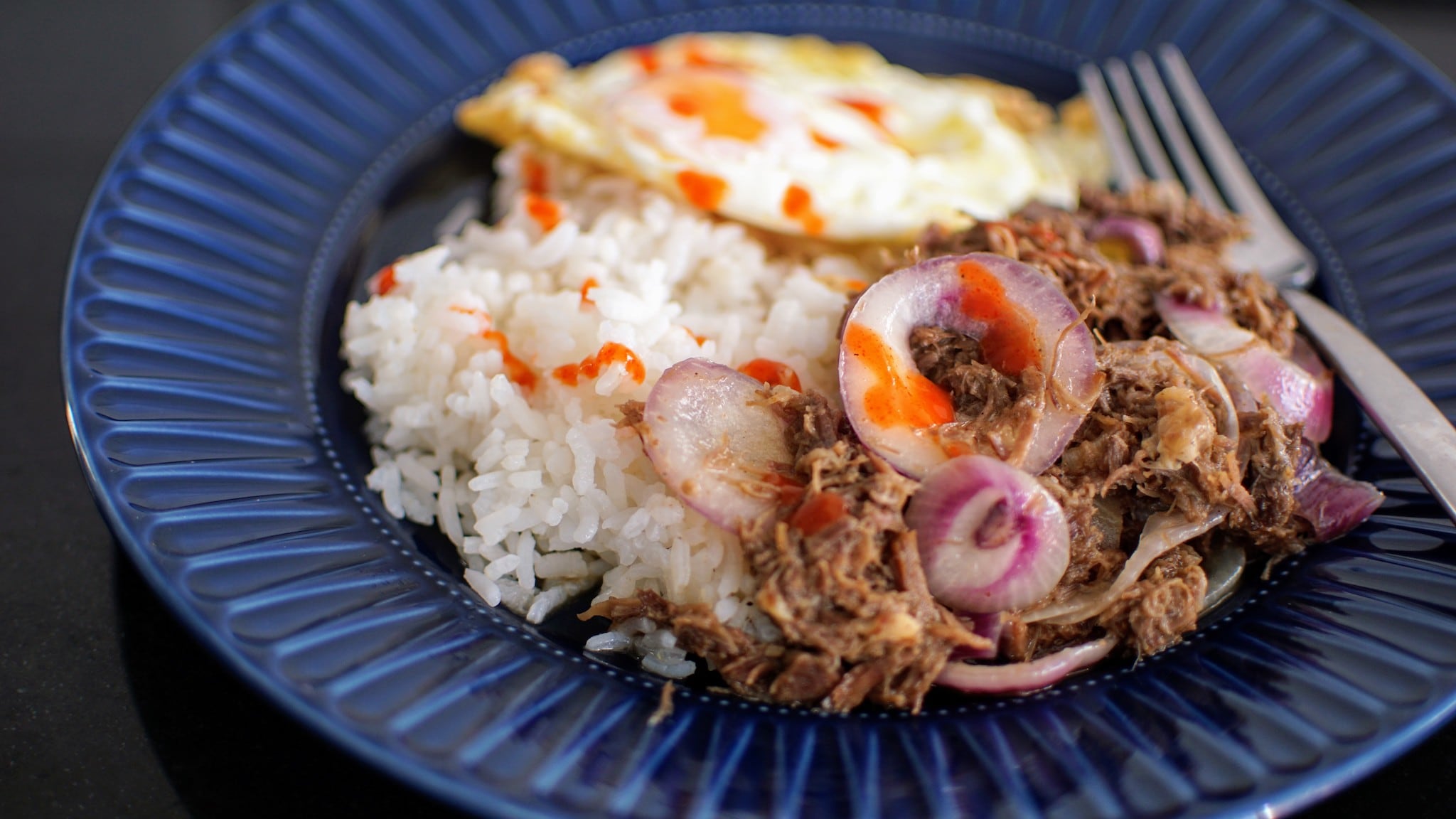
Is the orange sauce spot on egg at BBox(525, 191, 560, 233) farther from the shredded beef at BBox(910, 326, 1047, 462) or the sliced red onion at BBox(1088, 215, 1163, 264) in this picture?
the sliced red onion at BBox(1088, 215, 1163, 264)

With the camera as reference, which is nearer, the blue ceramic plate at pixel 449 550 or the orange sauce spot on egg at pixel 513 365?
the blue ceramic plate at pixel 449 550

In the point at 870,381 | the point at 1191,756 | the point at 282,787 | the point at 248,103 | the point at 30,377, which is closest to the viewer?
the point at 1191,756

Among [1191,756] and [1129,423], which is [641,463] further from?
[1191,756]

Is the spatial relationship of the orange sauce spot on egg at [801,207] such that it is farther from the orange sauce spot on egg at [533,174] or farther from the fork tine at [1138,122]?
the fork tine at [1138,122]

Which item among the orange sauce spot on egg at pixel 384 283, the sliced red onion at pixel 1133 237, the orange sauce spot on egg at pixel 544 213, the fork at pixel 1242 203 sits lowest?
the orange sauce spot on egg at pixel 384 283

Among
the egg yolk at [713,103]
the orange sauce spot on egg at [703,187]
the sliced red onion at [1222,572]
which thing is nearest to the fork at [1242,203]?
the sliced red onion at [1222,572]

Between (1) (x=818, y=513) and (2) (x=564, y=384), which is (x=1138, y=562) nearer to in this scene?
(1) (x=818, y=513)

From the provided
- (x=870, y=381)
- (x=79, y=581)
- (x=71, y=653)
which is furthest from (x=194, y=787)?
(x=870, y=381)
